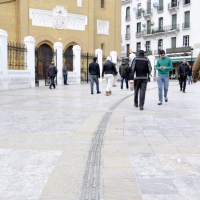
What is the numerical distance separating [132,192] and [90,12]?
114ft

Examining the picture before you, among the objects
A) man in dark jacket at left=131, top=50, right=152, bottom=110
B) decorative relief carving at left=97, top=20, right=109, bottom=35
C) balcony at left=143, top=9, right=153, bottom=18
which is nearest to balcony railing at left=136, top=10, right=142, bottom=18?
balcony at left=143, top=9, right=153, bottom=18

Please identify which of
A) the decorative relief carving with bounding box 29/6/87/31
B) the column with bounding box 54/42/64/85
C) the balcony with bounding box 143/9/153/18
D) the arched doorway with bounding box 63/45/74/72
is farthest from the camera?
the balcony with bounding box 143/9/153/18

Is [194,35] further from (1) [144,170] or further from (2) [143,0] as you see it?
(1) [144,170]

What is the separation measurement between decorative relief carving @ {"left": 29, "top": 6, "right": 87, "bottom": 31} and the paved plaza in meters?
26.6

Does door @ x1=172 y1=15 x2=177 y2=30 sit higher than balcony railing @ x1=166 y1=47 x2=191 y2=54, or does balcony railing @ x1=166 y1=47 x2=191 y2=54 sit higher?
door @ x1=172 y1=15 x2=177 y2=30

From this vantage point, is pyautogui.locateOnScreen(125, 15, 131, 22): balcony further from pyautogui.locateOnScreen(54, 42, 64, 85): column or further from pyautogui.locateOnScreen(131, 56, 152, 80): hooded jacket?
pyautogui.locateOnScreen(131, 56, 152, 80): hooded jacket

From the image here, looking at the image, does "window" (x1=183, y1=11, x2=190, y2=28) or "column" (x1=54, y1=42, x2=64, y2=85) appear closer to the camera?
"column" (x1=54, y1=42, x2=64, y2=85)

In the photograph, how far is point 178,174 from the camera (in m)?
3.74

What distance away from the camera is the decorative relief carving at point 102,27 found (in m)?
38.4

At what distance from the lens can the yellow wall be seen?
31.9 metres

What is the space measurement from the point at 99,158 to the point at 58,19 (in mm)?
31729

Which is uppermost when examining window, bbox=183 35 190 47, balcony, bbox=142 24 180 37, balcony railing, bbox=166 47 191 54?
balcony, bbox=142 24 180 37

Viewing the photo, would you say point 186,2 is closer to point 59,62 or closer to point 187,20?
point 187,20

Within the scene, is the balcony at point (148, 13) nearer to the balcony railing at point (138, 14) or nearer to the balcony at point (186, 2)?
the balcony railing at point (138, 14)
